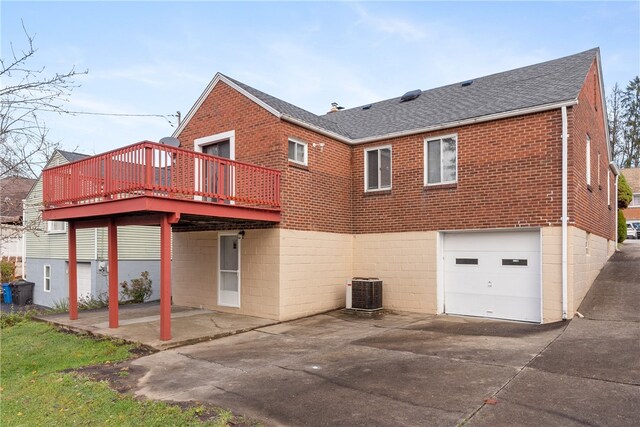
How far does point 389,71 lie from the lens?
55.9 ft

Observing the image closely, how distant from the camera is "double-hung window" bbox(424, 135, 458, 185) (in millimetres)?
11734

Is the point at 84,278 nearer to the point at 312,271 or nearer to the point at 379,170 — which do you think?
the point at 312,271

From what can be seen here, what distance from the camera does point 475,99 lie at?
41.2ft

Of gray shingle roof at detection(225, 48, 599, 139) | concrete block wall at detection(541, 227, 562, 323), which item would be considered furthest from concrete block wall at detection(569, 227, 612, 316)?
gray shingle roof at detection(225, 48, 599, 139)

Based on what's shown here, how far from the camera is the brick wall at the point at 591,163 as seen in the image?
32.9 feet

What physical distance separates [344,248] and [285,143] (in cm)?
372

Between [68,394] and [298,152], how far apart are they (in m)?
7.81

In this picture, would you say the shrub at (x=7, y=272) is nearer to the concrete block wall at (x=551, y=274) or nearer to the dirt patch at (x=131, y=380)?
the dirt patch at (x=131, y=380)

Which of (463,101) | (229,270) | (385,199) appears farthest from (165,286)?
(463,101)

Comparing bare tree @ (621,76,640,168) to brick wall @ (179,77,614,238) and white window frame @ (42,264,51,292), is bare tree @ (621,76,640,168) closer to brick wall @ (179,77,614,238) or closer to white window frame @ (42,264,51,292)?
brick wall @ (179,77,614,238)

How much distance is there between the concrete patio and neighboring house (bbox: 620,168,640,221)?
125 feet

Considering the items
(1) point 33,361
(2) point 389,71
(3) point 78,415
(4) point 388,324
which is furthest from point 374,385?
Answer: (2) point 389,71

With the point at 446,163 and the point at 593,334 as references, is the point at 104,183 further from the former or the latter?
the point at 593,334

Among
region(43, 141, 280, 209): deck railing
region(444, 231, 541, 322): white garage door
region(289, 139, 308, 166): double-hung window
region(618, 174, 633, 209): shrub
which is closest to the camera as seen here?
region(43, 141, 280, 209): deck railing
